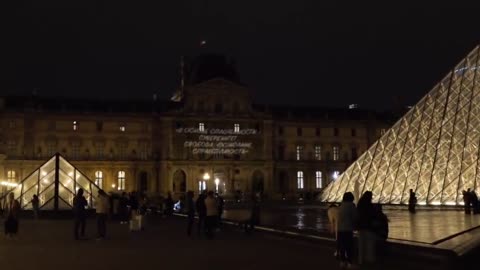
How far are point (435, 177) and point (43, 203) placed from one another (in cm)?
1625

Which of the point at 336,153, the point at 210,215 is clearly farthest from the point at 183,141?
the point at 210,215

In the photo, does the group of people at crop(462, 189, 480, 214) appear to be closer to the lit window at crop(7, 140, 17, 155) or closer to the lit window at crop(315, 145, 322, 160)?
the lit window at crop(7, 140, 17, 155)

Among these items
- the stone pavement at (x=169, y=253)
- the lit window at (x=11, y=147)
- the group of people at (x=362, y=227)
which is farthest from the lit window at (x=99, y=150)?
the group of people at (x=362, y=227)

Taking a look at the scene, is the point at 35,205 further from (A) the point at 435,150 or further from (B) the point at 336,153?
(B) the point at 336,153

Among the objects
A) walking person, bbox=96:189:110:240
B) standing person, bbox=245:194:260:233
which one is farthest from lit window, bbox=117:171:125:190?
walking person, bbox=96:189:110:240

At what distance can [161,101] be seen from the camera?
72.3m

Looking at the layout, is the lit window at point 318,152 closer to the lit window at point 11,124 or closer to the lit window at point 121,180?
the lit window at point 121,180

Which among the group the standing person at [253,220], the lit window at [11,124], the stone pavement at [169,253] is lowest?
the stone pavement at [169,253]

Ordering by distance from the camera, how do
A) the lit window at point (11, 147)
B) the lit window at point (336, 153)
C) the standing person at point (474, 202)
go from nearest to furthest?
the standing person at point (474, 202), the lit window at point (11, 147), the lit window at point (336, 153)

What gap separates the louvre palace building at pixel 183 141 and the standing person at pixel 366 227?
57.1 metres

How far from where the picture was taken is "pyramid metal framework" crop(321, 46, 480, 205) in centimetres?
2880

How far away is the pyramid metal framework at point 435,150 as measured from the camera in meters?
28.8

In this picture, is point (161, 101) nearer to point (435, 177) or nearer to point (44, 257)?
point (435, 177)

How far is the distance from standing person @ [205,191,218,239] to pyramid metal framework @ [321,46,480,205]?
13.8m
